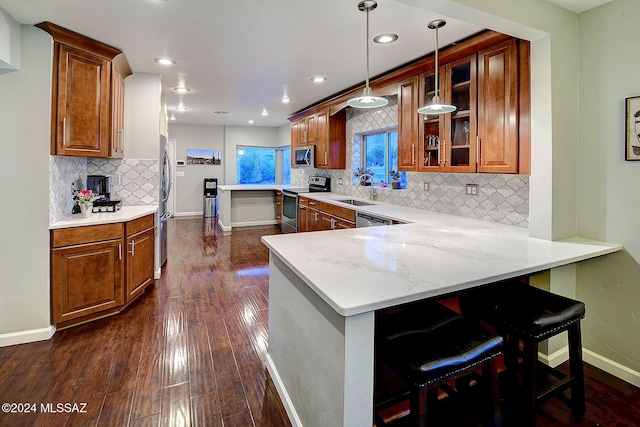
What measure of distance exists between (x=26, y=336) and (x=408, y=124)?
370cm

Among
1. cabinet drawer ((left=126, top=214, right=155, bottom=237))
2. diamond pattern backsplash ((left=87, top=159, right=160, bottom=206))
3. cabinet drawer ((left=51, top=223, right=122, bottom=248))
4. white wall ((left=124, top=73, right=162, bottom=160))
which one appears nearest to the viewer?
cabinet drawer ((left=51, top=223, right=122, bottom=248))

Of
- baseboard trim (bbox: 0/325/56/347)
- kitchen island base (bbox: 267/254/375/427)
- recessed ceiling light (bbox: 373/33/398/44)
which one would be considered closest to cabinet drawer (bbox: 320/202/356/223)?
recessed ceiling light (bbox: 373/33/398/44)

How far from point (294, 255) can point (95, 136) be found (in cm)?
240

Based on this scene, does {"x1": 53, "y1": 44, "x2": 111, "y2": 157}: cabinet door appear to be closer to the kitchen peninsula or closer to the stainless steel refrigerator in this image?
the stainless steel refrigerator

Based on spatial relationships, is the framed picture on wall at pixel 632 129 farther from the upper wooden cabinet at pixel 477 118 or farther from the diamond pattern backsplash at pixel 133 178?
the diamond pattern backsplash at pixel 133 178

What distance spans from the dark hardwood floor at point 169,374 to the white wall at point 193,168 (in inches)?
226

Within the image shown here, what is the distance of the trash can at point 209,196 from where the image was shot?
8789 millimetres

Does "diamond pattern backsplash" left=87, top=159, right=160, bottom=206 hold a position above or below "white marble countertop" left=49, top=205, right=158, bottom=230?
above

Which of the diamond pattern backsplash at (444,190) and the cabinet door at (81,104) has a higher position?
the cabinet door at (81,104)

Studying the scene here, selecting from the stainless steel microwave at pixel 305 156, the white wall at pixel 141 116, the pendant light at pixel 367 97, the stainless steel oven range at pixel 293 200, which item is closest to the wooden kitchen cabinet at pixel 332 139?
the stainless steel microwave at pixel 305 156

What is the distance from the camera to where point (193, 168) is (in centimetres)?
875

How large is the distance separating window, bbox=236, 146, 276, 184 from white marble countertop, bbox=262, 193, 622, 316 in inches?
284

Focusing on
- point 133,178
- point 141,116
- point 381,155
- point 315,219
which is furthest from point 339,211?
point 141,116

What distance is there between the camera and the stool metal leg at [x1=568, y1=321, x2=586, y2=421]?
1722mm
